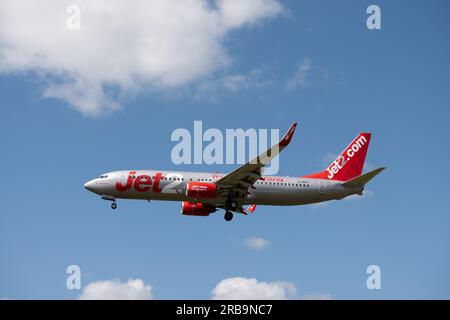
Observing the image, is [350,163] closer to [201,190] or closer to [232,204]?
[232,204]

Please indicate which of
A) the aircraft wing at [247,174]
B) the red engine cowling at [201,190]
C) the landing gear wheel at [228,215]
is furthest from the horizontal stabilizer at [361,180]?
the red engine cowling at [201,190]

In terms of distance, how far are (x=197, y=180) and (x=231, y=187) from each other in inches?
138

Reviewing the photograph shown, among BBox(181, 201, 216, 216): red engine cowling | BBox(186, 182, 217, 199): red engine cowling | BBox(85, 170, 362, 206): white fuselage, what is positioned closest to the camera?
BBox(186, 182, 217, 199): red engine cowling

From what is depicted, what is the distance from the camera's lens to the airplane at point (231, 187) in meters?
62.0

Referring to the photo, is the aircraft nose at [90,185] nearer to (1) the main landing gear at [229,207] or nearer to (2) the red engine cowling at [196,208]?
(2) the red engine cowling at [196,208]

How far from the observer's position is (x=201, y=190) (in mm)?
61781

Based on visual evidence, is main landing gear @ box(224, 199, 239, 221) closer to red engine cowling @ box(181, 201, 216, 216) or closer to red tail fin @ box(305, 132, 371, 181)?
red engine cowling @ box(181, 201, 216, 216)

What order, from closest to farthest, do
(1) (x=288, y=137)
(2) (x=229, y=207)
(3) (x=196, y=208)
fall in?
(1) (x=288, y=137), (2) (x=229, y=207), (3) (x=196, y=208)

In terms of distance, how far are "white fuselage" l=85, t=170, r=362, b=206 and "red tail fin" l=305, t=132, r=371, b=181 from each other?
5.78 feet

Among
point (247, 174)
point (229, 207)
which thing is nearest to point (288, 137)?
point (247, 174)

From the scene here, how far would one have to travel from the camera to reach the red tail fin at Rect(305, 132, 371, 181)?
6794 cm

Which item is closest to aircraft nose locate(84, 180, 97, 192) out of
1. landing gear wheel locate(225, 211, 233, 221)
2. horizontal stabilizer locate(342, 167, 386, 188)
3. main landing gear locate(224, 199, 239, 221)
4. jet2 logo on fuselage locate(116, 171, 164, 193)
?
jet2 logo on fuselage locate(116, 171, 164, 193)
